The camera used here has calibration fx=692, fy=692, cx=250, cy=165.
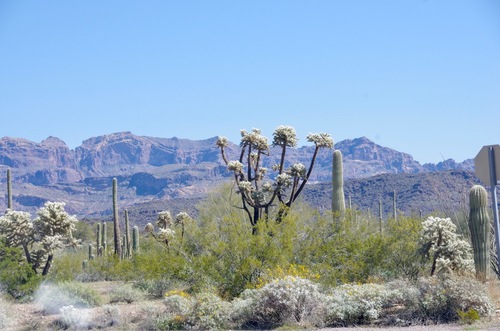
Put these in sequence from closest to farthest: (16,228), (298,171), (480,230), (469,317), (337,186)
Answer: (469,317) → (480,230) → (16,228) → (298,171) → (337,186)

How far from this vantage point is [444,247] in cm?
1611

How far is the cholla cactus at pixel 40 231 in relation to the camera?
62.2ft

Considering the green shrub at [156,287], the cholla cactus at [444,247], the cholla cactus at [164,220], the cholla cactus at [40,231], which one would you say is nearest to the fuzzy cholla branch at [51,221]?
the cholla cactus at [40,231]

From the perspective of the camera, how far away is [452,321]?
12492mm

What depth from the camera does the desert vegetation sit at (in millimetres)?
12953

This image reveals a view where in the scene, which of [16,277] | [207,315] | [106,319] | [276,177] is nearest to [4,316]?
[106,319]

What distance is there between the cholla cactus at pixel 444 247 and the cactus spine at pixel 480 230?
336mm

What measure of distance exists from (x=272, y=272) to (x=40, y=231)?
7537 mm

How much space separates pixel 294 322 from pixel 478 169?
4369 millimetres

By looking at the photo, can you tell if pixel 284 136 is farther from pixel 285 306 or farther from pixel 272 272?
pixel 285 306

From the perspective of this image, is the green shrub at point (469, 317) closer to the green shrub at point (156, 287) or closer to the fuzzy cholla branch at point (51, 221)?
the green shrub at point (156, 287)

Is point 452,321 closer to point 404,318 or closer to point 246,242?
point 404,318

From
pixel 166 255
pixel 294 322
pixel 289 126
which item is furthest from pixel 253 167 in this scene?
pixel 294 322

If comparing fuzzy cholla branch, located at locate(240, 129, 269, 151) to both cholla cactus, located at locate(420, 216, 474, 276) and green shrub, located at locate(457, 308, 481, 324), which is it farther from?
green shrub, located at locate(457, 308, 481, 324)
